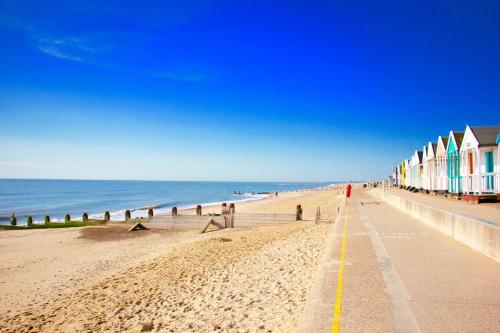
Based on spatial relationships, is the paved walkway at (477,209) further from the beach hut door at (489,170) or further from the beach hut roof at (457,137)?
the beach hut roof at (457,137)

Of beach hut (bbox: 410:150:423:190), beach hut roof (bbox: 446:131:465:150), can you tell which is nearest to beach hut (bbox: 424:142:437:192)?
beach hut (bbox: 410:150:423:190)

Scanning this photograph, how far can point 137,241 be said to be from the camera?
65.4 ft

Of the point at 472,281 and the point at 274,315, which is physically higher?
the point at 472,281

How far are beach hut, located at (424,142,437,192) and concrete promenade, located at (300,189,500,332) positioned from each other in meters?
27.8

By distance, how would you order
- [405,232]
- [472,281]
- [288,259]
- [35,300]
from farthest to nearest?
[405,232] → [288,259] → [35,300] → [472,281]

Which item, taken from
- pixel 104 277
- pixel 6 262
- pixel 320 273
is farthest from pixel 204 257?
pixel 6 262

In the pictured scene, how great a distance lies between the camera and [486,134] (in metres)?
25.2

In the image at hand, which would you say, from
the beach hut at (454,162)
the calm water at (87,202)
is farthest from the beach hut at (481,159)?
the calm water at (87,202)

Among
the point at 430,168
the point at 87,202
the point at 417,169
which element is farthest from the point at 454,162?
the point at 87,202

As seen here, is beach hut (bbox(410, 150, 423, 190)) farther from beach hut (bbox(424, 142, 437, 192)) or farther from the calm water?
the calm water

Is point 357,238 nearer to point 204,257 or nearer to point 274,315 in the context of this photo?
point 204,257

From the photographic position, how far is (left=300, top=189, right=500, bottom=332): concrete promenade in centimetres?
523

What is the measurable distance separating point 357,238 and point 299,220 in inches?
425

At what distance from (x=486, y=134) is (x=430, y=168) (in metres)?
Result: 14.5
